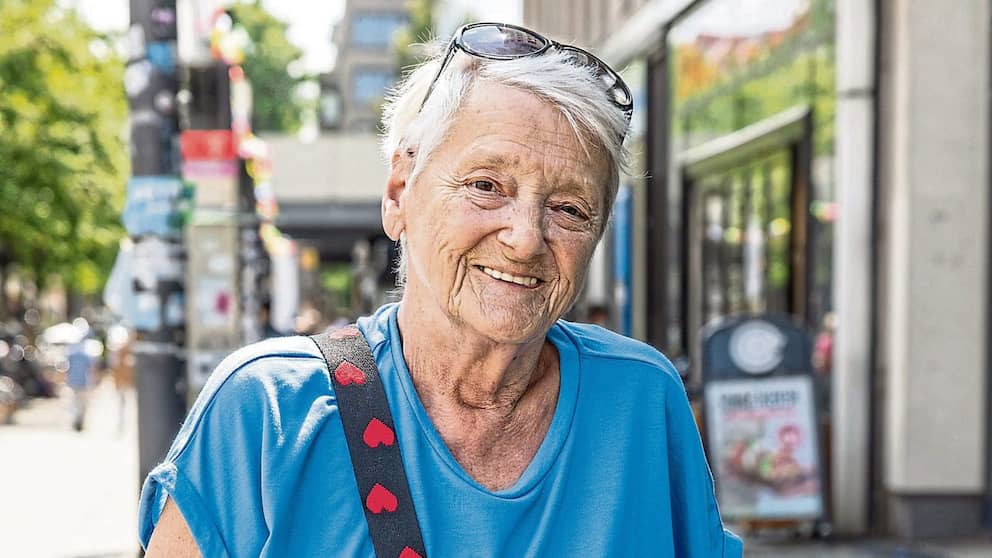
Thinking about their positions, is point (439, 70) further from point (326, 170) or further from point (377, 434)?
point (326, 170)

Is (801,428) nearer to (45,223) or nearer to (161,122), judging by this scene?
(161,122)

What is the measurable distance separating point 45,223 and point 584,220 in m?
21.7

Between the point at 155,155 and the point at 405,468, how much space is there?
419 cm

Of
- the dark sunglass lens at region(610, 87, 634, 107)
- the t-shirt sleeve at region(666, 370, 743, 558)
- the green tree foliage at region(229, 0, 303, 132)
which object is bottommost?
the t-shirt sleeve at region(666, 370, 743, 558)

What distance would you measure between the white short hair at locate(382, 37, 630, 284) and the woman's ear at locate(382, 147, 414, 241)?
0.02 meters

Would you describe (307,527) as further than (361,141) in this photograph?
No

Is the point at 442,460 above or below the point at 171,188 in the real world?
below

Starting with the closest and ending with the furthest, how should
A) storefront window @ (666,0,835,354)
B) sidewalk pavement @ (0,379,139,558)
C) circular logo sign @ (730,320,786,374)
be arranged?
1. circular logo sign @ (730,320,786,374)
2. sidewalk pavement @ (0,379,139,558)
3. storefront window @ (666,0,835,354)

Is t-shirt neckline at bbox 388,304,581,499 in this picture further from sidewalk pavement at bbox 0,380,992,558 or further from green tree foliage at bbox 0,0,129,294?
green tree foliage at bbox 0,0,129,294

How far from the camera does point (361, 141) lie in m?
30.0

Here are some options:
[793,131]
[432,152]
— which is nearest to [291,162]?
[793,131]

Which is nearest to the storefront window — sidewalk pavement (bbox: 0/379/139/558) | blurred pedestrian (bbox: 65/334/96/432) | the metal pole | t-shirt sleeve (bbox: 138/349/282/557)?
the metal pole

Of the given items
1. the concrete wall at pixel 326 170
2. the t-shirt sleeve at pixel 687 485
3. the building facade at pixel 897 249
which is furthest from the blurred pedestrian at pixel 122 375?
the t-shirt sleeve at pixel 687 485

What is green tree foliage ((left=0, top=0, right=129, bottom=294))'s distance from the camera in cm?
2030
